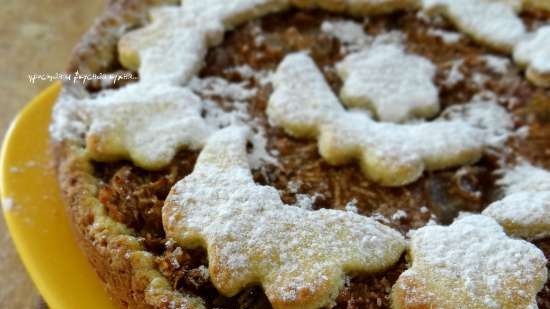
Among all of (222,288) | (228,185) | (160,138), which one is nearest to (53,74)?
(160,138)

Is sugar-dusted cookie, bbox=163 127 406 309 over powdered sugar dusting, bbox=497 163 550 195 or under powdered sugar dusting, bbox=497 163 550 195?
over

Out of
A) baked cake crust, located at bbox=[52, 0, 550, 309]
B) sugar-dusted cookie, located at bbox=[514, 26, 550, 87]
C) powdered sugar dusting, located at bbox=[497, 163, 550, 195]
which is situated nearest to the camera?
baked cake crust, located at bbox=[52, 0, 550, 309]

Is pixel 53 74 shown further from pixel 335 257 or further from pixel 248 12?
pixel 335 257

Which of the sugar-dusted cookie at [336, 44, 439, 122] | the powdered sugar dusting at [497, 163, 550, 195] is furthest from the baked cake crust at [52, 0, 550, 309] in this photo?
the sugar-dusted cookie at [336, 44, 439, 122]

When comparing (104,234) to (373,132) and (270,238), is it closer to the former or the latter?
(270,238)

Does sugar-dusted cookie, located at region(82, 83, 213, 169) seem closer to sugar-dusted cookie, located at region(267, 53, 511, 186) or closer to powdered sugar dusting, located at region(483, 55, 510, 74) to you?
sugar-dusted cookie, located at region(267, 53, 511, 186)
